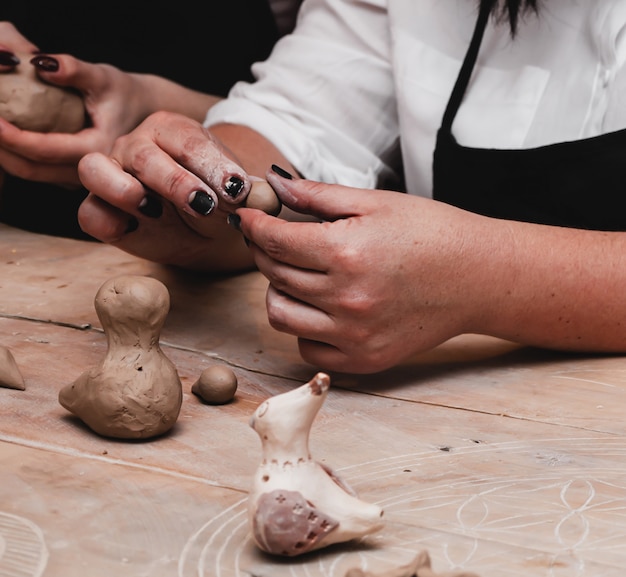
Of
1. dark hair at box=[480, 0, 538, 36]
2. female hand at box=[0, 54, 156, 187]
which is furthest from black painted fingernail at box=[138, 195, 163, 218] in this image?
dark hair at box=[480, 0, 538, 36]

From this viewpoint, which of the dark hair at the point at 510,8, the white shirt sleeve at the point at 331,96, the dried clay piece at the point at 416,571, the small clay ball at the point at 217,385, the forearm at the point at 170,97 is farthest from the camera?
the forearm at the point at 170,97

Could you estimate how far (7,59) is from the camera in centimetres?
151

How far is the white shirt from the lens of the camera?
140cm

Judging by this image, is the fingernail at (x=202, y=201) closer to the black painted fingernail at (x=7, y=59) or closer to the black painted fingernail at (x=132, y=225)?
the black painted fingernail at (x=132, y=225)

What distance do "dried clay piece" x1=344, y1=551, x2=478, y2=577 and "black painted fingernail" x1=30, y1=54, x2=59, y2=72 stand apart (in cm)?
109

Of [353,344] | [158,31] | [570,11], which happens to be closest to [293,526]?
[353,344]

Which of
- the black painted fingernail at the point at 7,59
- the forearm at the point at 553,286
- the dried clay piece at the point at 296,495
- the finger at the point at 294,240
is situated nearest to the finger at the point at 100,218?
the finger at the point at 294,240

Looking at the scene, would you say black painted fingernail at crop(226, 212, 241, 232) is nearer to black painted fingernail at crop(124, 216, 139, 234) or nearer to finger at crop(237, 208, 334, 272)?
finger at crop(237, 208, 334, 272)

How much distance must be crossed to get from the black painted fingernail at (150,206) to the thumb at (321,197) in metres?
0.19

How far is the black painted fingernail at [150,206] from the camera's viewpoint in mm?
1255

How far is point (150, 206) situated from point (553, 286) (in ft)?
1.77

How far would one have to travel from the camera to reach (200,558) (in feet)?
2.44

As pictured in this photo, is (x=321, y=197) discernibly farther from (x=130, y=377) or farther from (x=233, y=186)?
(x=130, y=377)

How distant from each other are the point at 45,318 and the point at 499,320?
65 centimetres
